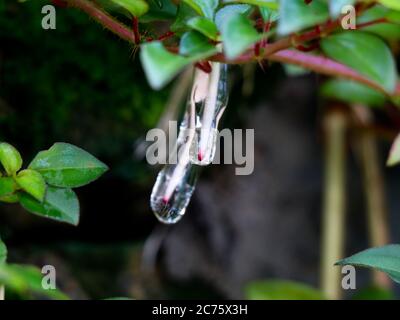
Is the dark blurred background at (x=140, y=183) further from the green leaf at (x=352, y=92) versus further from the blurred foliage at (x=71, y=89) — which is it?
the green leaf at (x=352, y=92)

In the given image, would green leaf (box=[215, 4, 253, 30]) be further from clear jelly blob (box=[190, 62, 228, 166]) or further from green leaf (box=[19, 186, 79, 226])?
green leaf (box=[19, 186, 79, 226])

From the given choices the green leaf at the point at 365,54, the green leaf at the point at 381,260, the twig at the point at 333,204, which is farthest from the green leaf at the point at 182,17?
the twig at the point at 333,204

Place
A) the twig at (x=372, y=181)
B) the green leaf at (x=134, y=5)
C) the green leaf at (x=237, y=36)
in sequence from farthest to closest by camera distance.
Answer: the twig at (x=372, y=181) < the green leaf at (x=134, y=5) < the green leaf at (x=237, y=36)

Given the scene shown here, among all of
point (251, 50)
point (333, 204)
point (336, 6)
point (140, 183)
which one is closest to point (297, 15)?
point (336, 6)

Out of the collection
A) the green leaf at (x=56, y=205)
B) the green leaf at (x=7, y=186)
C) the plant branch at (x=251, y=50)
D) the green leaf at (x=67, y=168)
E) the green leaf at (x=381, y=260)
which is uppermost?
the plant branch at (x=251, y=50)

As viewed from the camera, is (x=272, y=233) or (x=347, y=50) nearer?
(x=347, y=50)

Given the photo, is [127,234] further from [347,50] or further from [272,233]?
[347,50]

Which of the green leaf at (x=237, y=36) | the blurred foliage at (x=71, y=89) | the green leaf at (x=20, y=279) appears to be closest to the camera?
the green leaf at (x=20, y=279)

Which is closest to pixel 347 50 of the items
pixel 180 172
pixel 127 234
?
pixel 180 172
